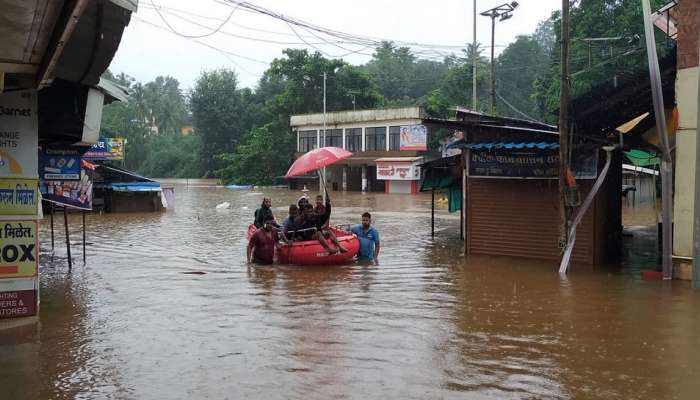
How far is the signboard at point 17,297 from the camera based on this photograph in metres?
8.20

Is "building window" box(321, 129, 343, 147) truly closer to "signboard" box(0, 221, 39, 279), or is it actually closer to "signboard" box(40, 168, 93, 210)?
"signboard" box(40, 168, 93, 210)

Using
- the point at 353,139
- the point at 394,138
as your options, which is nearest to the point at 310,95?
the point at 353,139

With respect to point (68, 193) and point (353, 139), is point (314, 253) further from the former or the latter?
point (353, 139)

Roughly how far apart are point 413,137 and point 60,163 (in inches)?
1799

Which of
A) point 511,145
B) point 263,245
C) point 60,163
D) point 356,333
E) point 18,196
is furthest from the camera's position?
point 263,245

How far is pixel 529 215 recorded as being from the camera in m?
14.4

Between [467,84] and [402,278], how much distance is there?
50261mm

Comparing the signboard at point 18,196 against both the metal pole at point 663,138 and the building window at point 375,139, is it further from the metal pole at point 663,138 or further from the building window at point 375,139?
the building window at point 375,139

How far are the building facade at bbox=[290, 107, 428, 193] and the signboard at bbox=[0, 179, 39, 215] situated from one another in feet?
146

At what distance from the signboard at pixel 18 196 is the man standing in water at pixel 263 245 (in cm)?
615

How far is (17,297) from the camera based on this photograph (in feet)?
27.3

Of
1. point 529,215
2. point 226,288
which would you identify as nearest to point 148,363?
point 226,288

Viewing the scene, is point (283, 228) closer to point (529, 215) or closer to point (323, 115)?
point (529, 215)

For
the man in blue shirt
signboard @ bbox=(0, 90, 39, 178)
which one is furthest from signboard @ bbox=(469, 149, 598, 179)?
signboard @ bbox=(0, 90, 39, 178)
